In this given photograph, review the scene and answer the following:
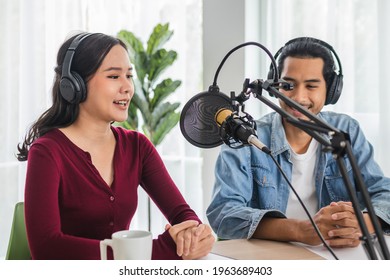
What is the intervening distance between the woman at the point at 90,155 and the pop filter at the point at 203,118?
13.3 inches

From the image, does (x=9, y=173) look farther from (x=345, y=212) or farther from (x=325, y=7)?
(x=345, y=212)

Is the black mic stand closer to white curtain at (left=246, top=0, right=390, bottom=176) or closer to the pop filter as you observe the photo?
the pop filter

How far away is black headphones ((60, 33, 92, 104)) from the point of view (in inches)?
49.7

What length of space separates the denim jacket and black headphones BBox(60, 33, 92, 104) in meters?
0.45

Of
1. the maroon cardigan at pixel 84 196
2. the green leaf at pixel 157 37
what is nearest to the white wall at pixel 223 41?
the green leaf at pixel 157 37

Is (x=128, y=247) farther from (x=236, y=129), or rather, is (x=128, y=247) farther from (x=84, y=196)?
(x=84, y=196)

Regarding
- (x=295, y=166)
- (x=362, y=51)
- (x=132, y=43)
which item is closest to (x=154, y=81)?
(x=132, y=43)

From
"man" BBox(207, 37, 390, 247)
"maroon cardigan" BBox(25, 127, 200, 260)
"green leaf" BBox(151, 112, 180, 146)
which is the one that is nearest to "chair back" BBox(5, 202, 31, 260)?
"maroon cardigan" BBox(25, 127, 200, 260)

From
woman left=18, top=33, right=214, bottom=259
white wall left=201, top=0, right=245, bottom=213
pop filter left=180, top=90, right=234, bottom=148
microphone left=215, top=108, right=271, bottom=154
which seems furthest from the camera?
white wall left=201, top=0, right=245, bottom=213

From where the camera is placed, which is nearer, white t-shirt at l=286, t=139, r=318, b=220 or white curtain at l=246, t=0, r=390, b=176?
white t-shirt at l=286, t=139, r=318, b=220

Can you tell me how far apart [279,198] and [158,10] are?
71.3 inches

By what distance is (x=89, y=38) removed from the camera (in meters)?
1.32

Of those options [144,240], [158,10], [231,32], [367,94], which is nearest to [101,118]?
[144,240]

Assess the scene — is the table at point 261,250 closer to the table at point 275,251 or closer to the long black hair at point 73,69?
the table at point 275,251
